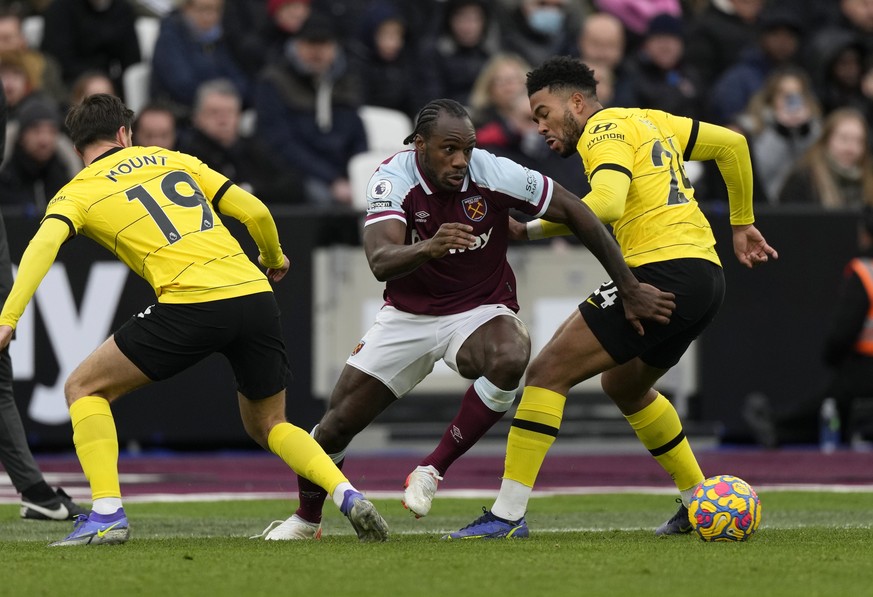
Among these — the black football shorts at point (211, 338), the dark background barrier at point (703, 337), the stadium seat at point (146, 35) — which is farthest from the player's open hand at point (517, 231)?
the stadium seat at point (146, 35)

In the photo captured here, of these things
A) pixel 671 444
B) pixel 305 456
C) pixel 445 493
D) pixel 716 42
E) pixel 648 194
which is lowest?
pixel 445 493

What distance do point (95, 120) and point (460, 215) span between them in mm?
1733

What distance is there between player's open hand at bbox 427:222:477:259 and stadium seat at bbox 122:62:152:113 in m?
8.00

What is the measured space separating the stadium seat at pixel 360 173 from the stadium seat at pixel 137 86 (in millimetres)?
2105

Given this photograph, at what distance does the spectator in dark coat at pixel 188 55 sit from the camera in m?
14.0

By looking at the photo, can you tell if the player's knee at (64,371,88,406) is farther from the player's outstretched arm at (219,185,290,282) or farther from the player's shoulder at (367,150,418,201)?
the player's shoulder at (367,150,418,201)

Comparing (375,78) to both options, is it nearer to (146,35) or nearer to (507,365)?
(146,35)

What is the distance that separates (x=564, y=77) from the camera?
7.54m

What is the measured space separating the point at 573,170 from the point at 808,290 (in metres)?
2.20

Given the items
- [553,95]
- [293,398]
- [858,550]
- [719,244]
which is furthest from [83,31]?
[858,550]

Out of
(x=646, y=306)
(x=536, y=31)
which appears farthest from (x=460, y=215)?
(x=536, y=31)

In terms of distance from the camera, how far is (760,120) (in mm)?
14562

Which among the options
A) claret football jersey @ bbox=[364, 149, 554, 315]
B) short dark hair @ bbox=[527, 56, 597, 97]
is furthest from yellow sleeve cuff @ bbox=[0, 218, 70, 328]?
short dark hair @ bbox=[527, 56, 597, 97]

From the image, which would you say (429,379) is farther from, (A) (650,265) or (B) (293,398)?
(A) (650,265)
